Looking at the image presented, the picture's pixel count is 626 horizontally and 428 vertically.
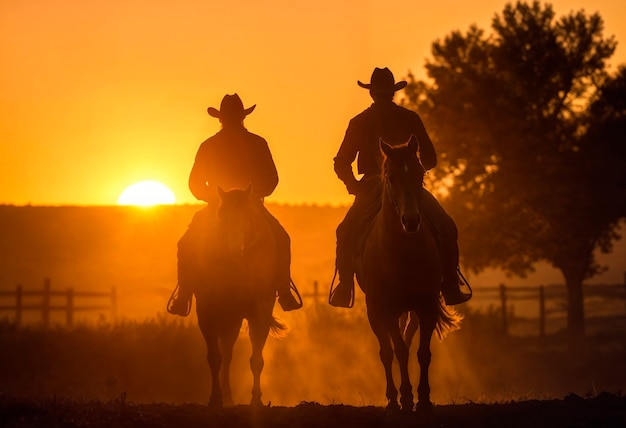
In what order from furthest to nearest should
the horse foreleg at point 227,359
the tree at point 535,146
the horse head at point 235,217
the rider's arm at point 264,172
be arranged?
the tree at point 535,146, the rider's arm at point 264,172, the horse foreleg at point 227,359, the horse head at point 235,217

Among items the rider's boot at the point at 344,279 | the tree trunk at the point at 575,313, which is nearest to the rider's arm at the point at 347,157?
the rider's boot at the point at 344,279

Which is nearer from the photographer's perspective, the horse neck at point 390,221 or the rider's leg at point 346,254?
the horse neck at point 390,221

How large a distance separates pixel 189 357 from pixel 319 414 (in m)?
14.2

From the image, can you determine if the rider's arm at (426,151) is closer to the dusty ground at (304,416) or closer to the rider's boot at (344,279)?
the rider's boot at (344,279)

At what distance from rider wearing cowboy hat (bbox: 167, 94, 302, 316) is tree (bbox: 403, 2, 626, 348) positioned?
80.1 feet

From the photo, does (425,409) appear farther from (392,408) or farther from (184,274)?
(184,274)

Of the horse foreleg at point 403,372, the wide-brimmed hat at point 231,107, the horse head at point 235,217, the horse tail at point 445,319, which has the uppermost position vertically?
the wide-brimmed hat at point 231,107

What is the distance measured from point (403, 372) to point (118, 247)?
88.8 m

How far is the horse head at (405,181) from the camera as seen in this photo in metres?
12.1

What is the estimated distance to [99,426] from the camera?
37.3 feet

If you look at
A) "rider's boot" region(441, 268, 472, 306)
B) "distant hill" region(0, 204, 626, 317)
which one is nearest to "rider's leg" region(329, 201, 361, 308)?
"rider's boot" region(441, 268, 472, 306)

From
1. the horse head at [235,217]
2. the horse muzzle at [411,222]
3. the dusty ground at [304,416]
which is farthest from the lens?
the horse head at [235,217]

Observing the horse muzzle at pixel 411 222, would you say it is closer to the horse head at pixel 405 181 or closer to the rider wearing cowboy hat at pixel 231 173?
the horse head at pixel 405 181

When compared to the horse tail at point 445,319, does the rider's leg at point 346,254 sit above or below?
above
